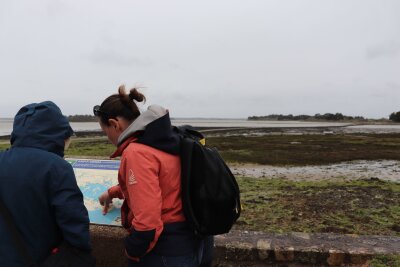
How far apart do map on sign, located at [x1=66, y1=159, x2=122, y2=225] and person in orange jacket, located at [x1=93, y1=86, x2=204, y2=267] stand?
1.01 metres

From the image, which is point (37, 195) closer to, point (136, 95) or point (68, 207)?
point (68, 207)

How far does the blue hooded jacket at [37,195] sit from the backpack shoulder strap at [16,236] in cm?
2

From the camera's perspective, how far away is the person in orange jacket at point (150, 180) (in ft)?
7.25

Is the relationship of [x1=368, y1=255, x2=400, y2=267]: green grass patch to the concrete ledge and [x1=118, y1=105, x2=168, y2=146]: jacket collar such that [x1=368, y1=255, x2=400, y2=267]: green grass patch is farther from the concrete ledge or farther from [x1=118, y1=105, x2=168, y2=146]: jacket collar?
[x1=118, y1=105, x2=168, y2=146]: jacket collar

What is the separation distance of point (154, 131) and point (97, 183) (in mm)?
1734

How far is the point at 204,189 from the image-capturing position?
2.32 meters

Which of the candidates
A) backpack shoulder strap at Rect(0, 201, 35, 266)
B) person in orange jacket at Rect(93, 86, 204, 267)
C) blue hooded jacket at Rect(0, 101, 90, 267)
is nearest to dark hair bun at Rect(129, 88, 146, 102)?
person in orange jacket at Rect(93, 86, 204, 267)

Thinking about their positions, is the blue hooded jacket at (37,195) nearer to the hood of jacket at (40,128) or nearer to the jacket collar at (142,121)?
the hood of jacket at (40,128)

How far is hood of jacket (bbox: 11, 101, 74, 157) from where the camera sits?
7.73 feet

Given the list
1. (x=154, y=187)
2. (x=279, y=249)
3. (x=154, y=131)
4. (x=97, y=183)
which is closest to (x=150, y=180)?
(x=154, y=187)

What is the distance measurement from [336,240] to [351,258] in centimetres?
39

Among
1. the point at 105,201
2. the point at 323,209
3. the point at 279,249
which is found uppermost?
the point at 105,201

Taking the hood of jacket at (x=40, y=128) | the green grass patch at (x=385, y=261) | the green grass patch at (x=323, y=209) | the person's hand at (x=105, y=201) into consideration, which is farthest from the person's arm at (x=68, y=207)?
the green grass patch at (x=323, y=209)

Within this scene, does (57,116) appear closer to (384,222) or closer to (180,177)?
(180,177)
